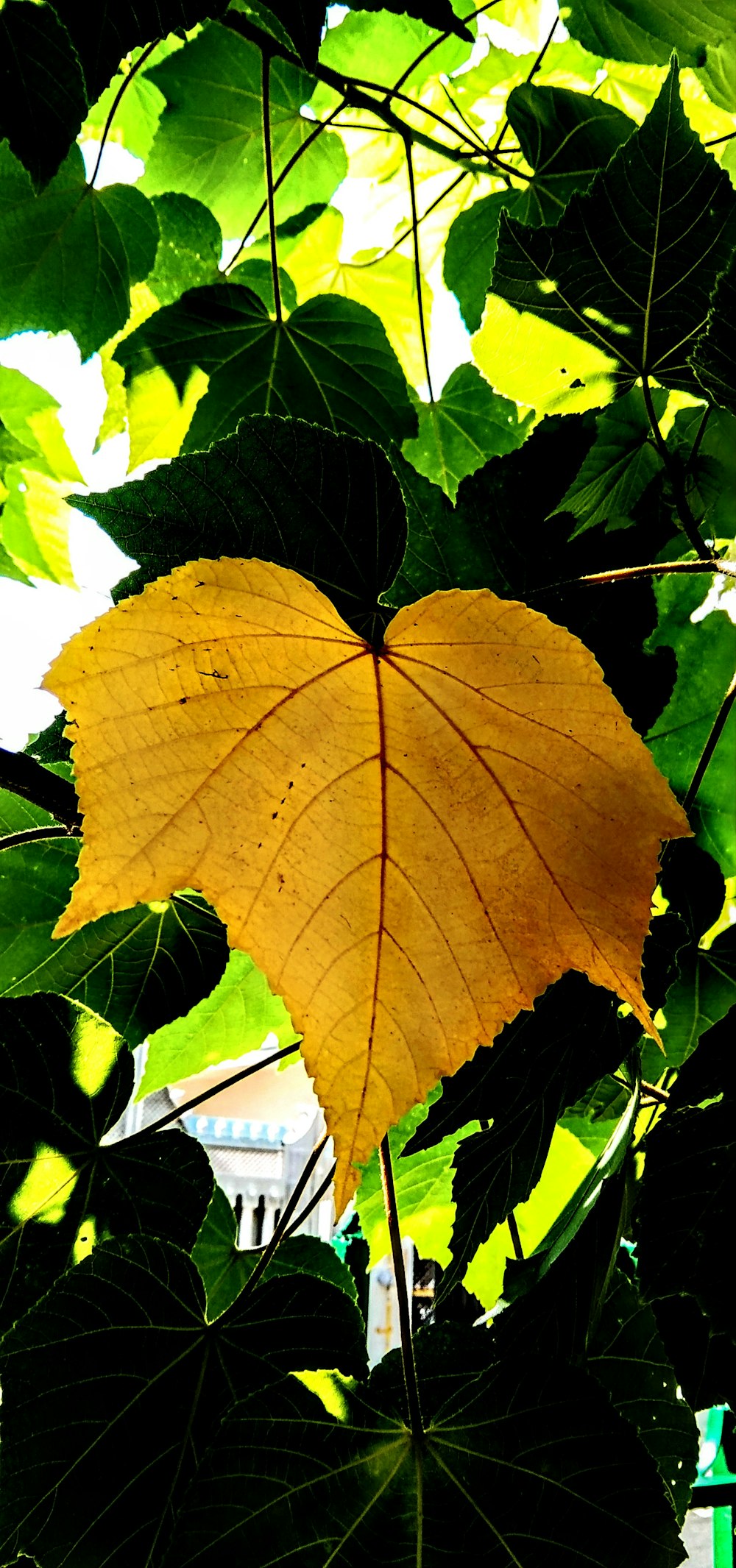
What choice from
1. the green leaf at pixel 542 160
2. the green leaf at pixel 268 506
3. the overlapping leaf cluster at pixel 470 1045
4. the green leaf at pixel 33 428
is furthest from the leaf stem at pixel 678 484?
the green leaf at pixel 33 428

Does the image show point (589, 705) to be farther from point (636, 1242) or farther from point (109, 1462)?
point (109, 1462)

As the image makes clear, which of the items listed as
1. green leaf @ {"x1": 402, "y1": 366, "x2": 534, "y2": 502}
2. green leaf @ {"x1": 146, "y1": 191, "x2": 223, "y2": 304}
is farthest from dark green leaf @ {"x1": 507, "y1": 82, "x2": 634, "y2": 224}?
green leaf @ {"x1": 146, "y1": 191, "x2": 223, "y2": 304}

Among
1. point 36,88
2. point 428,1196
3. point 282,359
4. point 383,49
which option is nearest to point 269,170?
point 282,359

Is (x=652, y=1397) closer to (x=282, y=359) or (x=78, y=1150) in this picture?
(x=78, y=1150)

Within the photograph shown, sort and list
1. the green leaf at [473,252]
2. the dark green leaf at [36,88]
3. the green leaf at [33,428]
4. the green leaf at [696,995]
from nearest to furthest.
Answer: the dark green leaf at [36,88] < the green leaf at [696,995] < the green leaf at [473,252] < the green leaf at [33,428]

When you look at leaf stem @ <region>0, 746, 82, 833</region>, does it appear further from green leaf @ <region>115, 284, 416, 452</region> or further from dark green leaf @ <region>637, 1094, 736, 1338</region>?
green leaf @ <region>115, 284, 416, 452</region>

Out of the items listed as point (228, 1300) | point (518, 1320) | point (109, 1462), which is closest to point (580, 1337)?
point (518, 1320)

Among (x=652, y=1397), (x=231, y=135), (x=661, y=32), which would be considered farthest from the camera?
(x=231, y=135)

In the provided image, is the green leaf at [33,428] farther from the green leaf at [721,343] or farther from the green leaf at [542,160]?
the green leaf at [721,343]
